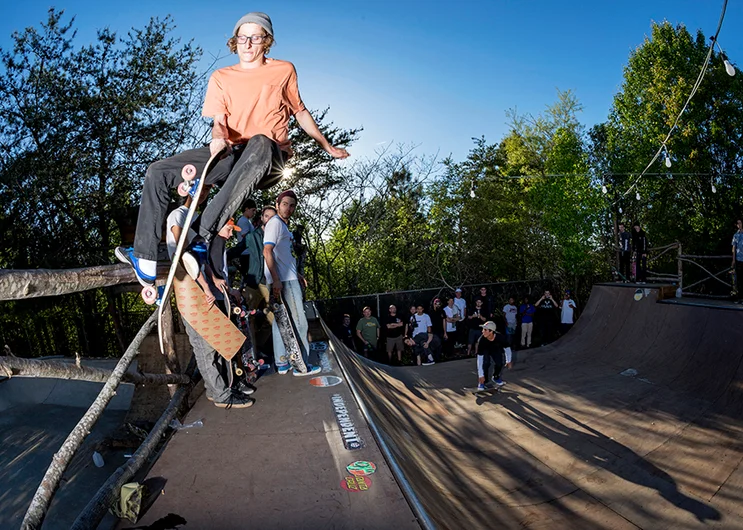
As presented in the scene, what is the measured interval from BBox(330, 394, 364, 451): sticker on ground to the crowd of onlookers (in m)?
7.16

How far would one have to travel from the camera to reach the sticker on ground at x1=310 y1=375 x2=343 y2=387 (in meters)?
3.93

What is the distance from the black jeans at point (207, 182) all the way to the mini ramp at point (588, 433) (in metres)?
1.87

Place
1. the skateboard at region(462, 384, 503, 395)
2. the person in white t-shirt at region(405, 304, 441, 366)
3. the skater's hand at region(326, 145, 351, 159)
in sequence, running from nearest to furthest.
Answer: the skater's hand at region(326, 145, 351, 159)
the skateboard at region(462, 384, 503, 395)
the person in white t-shirt at region(405, 304, 441, 366)

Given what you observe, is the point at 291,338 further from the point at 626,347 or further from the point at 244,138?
the point at 626,347

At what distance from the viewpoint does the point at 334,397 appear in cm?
350

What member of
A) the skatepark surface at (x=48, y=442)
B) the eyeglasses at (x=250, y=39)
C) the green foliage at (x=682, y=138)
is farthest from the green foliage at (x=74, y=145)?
the green foliage at (x=682, y=138)

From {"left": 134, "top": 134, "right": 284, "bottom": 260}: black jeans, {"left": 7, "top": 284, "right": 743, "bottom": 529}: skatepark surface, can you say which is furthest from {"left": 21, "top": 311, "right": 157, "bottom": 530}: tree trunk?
{"left": 134, "top": 134, "right": 284, "bottom": 260}: black jeans

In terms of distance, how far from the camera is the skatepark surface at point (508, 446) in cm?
201

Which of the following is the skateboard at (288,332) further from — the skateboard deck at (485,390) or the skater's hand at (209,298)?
the skateboard deck at (485,390)

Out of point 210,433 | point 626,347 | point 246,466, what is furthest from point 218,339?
point 626,347

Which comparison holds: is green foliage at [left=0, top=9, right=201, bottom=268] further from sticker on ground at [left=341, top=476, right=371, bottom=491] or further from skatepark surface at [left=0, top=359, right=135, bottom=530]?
sticker on ground at [left=341, top=476, right=371, bottom=491]

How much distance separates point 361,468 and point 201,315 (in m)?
1.53

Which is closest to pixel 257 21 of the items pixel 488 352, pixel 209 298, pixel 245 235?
pixel 209 298

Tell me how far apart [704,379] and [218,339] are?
A: 745 centimetres
